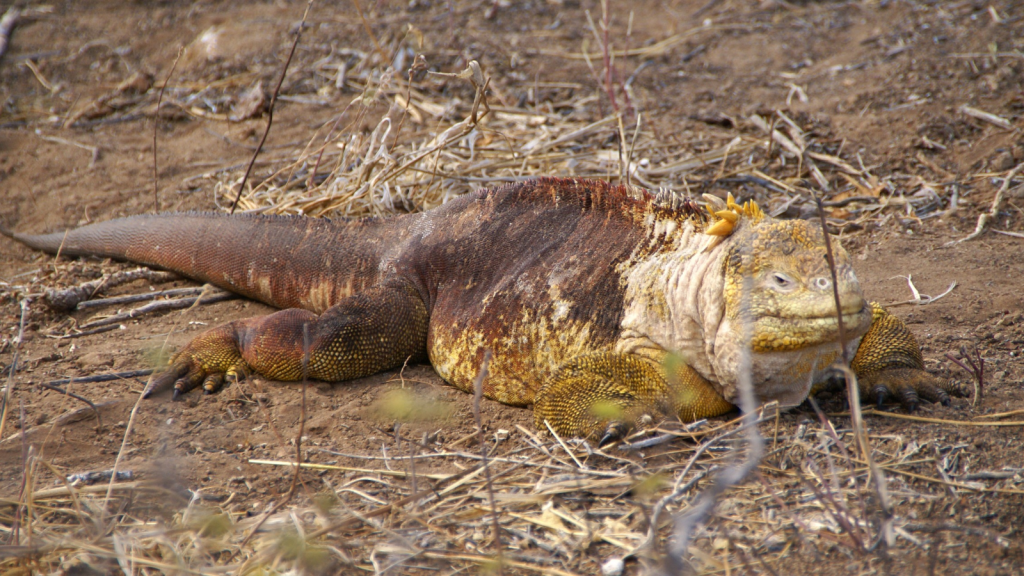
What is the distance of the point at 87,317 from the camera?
5305mm

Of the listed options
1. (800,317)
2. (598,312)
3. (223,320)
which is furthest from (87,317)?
(800,317)

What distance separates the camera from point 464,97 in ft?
26.1

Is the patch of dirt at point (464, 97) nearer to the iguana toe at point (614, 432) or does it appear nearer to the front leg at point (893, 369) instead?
the front leg at point (893, 369)

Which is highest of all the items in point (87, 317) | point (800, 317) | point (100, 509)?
point (800, 317)

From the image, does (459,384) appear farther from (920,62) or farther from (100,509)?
(920,62)

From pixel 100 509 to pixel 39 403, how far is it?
141 centimetres

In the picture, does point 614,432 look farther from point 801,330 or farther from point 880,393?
point 880,393

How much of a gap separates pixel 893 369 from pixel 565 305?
154 cm

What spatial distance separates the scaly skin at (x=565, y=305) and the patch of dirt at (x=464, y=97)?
0.22 metres

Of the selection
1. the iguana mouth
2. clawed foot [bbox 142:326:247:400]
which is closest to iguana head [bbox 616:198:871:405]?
the iguana mouth

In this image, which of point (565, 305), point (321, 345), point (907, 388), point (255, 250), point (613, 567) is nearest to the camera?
point (613, 567)

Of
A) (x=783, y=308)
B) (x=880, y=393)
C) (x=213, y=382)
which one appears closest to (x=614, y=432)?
(x=783, y=308)

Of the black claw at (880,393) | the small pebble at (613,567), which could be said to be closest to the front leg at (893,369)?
the black claw at (880,393)

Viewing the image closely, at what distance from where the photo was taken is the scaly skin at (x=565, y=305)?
3.18m
